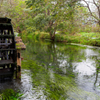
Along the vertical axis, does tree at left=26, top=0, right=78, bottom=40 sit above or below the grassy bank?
above

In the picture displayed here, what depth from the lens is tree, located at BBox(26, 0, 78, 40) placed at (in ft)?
45.6

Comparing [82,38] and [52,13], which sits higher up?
[52,13]

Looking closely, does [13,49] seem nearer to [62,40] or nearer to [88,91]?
[88,91]

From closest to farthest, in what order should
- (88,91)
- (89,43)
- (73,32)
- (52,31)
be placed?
(88,91), (89,43), (73,32), (52,31)

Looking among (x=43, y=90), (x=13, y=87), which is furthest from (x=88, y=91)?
(x=13, y=87)

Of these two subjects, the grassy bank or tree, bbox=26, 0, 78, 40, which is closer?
tree, bbox=26, 0, 78, 40

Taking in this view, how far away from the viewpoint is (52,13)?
26.2 metres

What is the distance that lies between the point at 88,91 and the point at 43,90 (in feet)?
5.96

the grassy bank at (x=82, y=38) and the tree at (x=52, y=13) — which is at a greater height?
the tree at (x=52, y=13)

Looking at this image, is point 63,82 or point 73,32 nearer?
point 63,82

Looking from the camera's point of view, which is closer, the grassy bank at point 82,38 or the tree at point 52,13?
the tree at point 52,13

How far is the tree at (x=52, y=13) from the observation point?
1391cm

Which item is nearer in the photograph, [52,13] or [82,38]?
[82,38]

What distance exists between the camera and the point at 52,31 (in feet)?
85.9
